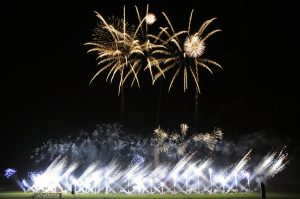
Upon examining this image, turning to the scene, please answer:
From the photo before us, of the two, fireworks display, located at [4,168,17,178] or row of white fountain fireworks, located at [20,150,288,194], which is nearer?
row of white fountain fireworks, located at [20,150,288,194]

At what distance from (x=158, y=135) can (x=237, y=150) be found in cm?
2023

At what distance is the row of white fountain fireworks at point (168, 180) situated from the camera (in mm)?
49906

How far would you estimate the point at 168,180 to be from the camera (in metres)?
54.9

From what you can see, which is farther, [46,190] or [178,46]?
[46,190]

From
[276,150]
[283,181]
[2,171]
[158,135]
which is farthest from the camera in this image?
[2,171]

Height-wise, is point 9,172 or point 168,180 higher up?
point 168,180

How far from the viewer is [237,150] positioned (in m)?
75.0

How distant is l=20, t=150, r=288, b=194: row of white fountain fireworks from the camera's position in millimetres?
49906

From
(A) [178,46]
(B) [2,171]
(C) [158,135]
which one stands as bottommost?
(B) [2,171]

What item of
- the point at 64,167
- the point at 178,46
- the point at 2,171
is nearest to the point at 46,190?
the point at 178,46

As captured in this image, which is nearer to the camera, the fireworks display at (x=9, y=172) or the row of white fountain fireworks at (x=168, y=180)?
the row of white fountain fireworks at (x=168, y=180)

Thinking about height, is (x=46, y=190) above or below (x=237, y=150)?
below

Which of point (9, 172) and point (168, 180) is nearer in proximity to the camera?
point (168, 180)

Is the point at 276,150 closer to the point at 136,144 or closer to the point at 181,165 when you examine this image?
the point at 181,165
